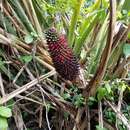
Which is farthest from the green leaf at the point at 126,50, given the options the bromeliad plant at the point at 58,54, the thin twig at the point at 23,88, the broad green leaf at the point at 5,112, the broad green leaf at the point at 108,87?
the broad green leaf at the point at 5,112

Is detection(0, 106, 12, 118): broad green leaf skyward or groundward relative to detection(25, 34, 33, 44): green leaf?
groundward

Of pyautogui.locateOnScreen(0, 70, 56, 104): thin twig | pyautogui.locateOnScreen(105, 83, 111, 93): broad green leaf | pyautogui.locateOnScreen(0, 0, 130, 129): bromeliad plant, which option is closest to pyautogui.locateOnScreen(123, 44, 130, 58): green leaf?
pyautogui.locateOnScreen(0, 0, 130, 129): bromeliad plant

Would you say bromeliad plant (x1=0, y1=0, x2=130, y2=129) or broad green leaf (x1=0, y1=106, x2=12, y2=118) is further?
bromeliad plant (x1=0, y1=0, x2=130, y2=129)

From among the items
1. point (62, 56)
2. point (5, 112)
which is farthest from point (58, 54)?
point (5, 112)

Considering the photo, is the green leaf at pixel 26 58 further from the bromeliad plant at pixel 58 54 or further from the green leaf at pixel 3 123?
the green leaf at pixel 3 123

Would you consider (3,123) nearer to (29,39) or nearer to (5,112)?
(5,112)

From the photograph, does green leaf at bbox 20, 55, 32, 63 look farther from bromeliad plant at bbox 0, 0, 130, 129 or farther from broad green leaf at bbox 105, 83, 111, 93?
broad green leaf at bbox 105, 83, 111, 93

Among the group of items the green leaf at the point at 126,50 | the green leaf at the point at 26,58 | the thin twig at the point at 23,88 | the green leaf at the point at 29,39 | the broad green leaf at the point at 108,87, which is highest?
the green leaf at the point at 29,39
